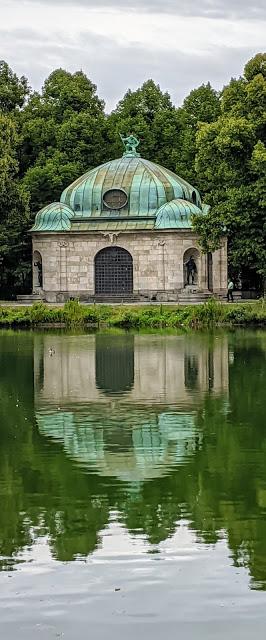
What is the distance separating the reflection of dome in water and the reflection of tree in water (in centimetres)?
23

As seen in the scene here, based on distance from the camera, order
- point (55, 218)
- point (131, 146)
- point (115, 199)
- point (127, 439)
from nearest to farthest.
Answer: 1. point (127, 439)
2. point (55, 218)
3. point (115, 199)
4. point (131, 146)

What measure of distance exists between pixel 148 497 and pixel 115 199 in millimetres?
56499

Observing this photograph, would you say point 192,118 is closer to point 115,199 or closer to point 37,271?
point 115,199

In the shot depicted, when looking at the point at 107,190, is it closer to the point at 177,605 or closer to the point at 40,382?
the point at 40,382

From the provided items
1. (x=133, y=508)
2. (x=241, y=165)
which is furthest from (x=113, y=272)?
(x=133, y=508)

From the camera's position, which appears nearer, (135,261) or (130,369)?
(130,369)

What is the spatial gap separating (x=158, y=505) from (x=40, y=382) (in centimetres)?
1536

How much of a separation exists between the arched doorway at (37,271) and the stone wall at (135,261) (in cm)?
60

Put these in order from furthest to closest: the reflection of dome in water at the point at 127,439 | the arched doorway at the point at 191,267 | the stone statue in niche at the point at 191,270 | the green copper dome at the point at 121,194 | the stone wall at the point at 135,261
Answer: the green copper dome at the point at 121,194 → the stone statue in niche at the point at 191,270 → the arched doorway at the point at 191,267 → the stone wall at the point at 135,261 → the reflection of dome in water at the point at 127,439

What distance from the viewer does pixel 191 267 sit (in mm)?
70188

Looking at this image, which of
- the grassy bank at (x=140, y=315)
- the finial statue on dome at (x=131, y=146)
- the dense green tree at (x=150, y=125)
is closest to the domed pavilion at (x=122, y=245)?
the finial statue on dome at (x=131, y=146)

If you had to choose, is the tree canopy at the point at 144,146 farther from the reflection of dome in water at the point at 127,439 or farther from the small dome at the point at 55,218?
the reflection of dome in water at the point at 127,439

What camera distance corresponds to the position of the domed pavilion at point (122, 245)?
69000 mm

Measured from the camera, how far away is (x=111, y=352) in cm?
3919
